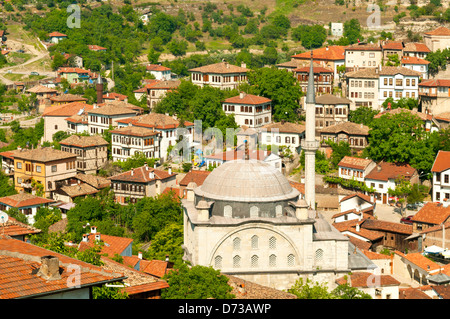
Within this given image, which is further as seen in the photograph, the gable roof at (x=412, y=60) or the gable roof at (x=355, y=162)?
the gable roof at (x=412, y=60)

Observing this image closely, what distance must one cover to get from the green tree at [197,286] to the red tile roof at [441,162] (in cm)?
2728

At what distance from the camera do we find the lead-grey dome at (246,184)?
38875 millimetres

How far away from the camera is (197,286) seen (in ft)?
102

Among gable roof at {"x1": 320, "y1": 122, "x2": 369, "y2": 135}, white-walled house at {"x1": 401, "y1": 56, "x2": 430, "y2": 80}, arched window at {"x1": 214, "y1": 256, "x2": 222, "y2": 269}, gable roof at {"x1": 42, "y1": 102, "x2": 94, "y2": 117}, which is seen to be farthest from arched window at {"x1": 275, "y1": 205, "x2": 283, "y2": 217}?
gable roof at {"x1": 42, "y1": 102, "x2": 94, "y2": 117}

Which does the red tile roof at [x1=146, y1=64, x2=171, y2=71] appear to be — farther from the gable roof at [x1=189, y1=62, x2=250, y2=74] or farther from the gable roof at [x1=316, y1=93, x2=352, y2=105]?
the gable roof at [x1=316, y1=93, x2=352, y2=105]

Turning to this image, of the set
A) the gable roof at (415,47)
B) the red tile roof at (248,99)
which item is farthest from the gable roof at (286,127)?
the gable roof at (415,47)

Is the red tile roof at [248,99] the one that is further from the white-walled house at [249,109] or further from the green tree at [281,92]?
the green tree at [281,92]

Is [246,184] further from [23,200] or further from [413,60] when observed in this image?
[413,60]

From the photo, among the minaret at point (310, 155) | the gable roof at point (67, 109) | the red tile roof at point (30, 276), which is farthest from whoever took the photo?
the gable roof at point (67, 109)

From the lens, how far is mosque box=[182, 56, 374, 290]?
37750 millimetres

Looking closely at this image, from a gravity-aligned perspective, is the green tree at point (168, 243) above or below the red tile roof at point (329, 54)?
below
